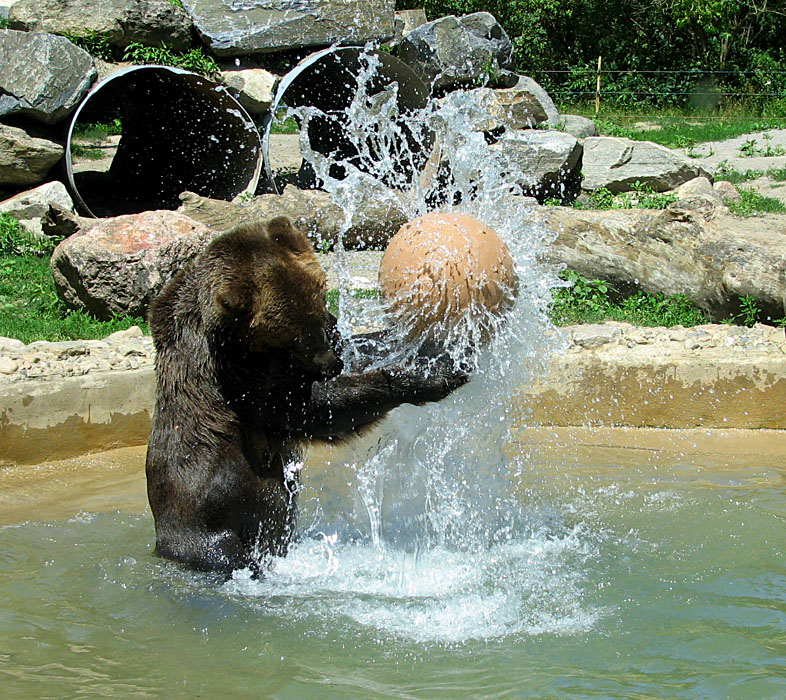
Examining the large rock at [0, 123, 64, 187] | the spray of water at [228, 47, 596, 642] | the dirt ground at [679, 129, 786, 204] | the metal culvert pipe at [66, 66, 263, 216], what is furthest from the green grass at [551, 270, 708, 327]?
the large rock at [0, 123, 64, 187]

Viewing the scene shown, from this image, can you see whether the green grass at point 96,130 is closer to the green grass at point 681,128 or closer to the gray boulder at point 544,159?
the gray boulder at point 544,159

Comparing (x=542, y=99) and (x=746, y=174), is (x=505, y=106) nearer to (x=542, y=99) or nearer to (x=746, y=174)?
(x=542, y=99)

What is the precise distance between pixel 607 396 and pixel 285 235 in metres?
3.00

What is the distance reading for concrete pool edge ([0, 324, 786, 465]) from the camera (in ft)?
19.4

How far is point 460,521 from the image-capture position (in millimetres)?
4992

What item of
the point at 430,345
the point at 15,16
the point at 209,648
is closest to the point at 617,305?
the point at 430,345

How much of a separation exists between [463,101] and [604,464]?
893 cm

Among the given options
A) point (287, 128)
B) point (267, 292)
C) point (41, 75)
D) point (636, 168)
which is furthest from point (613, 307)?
point (287, 128)

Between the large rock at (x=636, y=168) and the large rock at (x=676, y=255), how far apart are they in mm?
4965

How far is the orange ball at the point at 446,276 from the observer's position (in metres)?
4.14

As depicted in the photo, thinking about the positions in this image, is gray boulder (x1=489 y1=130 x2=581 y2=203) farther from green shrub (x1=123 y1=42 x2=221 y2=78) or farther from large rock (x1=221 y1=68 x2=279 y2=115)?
green shrub (x1=123 y1=42 x2=221 y2=78)

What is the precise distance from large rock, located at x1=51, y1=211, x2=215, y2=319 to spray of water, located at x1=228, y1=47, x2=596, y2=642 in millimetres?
2678

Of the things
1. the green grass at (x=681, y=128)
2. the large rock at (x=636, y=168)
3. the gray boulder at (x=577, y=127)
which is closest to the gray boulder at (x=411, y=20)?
the gray boulder at (x=577, y=127)

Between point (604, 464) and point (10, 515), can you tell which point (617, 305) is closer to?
point (604, 464)
